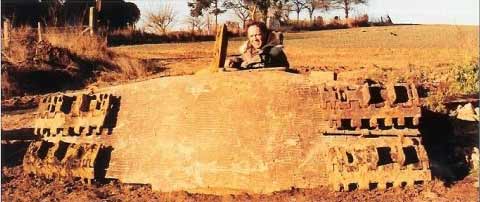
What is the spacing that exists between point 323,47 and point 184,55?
229 centimetres

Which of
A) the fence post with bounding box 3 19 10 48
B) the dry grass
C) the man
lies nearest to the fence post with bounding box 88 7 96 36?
the dry grass

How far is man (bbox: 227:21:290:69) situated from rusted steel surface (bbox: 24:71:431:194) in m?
0.37

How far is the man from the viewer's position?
5.73 meters

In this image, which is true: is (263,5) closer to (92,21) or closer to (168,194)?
(168,194)

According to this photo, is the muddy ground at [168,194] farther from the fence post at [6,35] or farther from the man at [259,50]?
the fence post at [6,35]

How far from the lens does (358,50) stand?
10406 mm

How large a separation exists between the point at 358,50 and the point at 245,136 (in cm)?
572

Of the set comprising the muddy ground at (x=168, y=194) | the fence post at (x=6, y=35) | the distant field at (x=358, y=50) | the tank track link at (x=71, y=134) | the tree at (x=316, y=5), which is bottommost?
the muddy ground at (x=168, y=194)

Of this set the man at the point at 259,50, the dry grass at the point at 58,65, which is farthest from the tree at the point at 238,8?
the dry grass at the point at 58,65

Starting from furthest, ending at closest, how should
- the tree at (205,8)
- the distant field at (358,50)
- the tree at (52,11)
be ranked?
the tree at (52,11) → the distant field at (358,50) → the tree at (205,8)

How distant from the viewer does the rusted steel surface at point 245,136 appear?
485 centimetres

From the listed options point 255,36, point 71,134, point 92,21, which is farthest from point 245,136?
point 92,21

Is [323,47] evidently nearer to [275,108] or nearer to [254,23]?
[254,23]

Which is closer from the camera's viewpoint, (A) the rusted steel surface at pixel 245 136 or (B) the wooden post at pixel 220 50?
(A) the rusted steel surface at pixel 245 136
